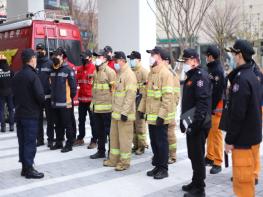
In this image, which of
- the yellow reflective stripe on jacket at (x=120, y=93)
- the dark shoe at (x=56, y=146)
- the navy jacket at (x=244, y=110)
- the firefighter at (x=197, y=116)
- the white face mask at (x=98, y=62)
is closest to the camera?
the navy jacket at (x=244, y=110)

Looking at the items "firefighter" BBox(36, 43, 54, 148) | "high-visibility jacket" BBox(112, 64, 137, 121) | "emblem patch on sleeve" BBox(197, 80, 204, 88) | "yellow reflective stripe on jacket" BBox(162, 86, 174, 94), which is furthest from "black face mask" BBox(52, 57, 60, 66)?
"emblem patch on sleeve" BBox(197, 80, 204, 88)

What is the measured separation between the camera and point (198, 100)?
542 cm

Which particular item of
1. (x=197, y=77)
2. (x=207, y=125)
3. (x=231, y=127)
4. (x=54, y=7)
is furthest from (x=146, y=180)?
(x=54, y=7)

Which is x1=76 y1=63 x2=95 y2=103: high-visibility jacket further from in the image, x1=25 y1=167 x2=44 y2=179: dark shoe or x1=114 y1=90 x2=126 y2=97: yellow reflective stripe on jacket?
x1=25 y1=167 x2=44 y2=179: dark shoe

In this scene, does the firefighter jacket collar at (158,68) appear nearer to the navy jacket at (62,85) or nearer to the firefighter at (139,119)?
the firefighter at (139,119)

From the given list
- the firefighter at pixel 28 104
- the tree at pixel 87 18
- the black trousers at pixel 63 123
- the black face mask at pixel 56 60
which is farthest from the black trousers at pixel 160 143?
the tree at pixel 87 18

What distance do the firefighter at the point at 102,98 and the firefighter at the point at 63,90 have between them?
2.32ft

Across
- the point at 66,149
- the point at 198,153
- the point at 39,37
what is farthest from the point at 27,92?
the point at 39,37

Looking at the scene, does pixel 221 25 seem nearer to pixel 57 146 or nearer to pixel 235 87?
pixel 57 146

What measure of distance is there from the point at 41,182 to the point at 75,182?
518 mm

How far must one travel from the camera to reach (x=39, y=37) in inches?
473

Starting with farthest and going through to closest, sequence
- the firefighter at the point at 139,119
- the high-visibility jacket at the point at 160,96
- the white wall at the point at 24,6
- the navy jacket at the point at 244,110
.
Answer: the white wall at the point at 24,6 < the firefighter at the point at 139,119 < the high-visibility jacket at the point at 160,96 < the navy jacket at the point at 244,110

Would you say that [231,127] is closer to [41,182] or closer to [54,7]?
[41,182]

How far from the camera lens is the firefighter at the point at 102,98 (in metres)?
7.69
